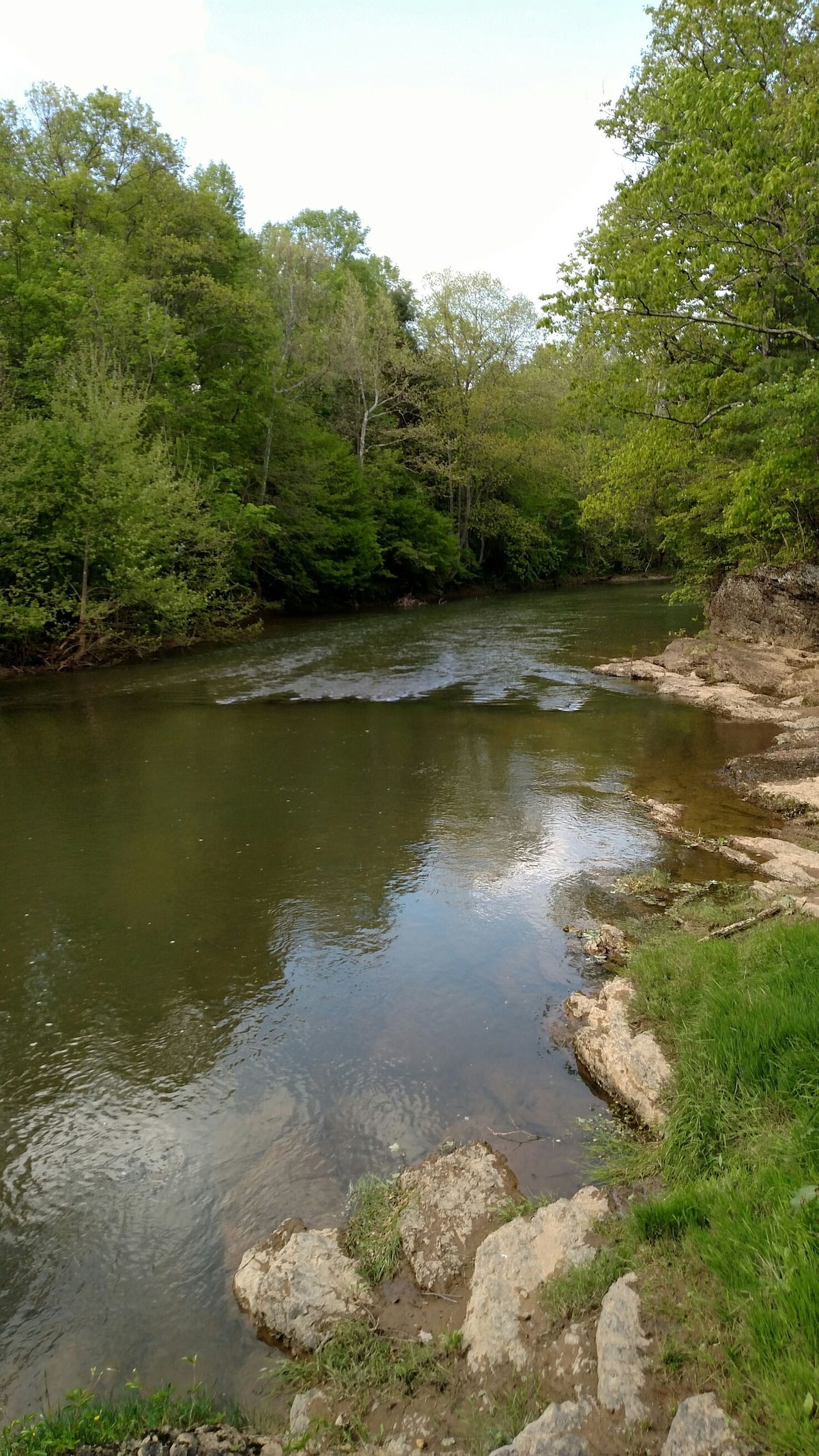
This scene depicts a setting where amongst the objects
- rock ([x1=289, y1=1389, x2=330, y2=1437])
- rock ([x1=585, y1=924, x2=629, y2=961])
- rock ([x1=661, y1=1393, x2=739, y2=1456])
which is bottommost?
rock ([x1=585, y1=924, x2=629, y2=961])

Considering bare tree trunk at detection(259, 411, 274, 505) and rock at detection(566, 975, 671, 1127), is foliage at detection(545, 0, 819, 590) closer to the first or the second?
rock at detection(566, 975, 671, 1127)

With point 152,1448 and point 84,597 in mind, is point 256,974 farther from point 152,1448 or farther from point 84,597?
point 84,597

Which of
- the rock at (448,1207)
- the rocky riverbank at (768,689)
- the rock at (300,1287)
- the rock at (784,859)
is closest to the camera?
the rock at (300,1287)

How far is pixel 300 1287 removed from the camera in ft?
10.4

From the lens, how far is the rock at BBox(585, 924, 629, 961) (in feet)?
19.2

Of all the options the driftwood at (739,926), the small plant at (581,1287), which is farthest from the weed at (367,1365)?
the driftwood at (739,926)

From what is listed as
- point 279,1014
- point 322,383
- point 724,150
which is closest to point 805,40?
point 724,150

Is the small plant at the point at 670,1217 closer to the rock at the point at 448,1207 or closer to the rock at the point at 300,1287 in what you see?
the rock at the point at 448,1207

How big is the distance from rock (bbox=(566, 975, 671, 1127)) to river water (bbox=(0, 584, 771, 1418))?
220mm

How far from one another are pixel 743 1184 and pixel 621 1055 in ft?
5.08

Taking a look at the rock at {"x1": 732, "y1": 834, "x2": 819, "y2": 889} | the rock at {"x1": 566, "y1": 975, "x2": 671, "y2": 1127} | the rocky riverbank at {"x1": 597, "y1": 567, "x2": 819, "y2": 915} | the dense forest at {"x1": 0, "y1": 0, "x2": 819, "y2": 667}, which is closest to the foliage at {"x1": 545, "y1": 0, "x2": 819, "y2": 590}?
the dense forest at {"x1": 0, "y1": 0, "x2": 819, "y2": 667}

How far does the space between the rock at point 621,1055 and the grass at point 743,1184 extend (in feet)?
0.42

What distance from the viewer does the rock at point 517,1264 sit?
2.75 m

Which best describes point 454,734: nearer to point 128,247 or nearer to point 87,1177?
point 87,1177
